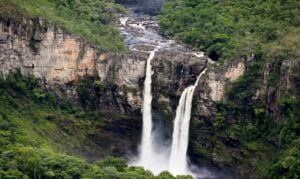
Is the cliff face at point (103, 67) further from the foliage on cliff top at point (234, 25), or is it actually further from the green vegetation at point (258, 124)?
the foliage on cliff top at point (234, 25)

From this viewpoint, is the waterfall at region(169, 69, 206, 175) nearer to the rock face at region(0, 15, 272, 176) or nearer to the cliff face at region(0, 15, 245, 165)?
the rock face at region(0, 15, 272, 176)

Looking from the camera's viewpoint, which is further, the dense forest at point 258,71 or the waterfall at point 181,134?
the waterfall at point 181,134

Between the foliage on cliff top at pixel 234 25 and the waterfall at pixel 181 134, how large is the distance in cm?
327

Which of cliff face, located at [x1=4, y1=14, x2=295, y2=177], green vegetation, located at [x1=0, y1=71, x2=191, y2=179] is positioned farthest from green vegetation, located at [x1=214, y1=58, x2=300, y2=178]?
green vegetation, located at [x1=0, y1=71, x2=191, y2=179]

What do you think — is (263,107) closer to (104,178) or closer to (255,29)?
(255,29)

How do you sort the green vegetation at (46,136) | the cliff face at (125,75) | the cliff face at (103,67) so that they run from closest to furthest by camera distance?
the green vegetation at (46,136) < the cliff face at (125,75) < the cliff face at (103,67)

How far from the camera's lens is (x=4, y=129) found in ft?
170

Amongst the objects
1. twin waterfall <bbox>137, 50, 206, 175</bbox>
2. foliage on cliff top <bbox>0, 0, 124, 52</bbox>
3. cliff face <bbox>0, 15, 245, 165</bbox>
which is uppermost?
foliage on cliff top <bbox>0, 0, 124, 52</bbox>

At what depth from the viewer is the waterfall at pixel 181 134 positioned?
54.2 meters

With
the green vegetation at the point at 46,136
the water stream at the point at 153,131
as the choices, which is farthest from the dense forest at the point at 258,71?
the green vegetation at the point at 46,136

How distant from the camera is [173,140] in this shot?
2162 inches

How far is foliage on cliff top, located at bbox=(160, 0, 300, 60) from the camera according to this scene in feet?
181

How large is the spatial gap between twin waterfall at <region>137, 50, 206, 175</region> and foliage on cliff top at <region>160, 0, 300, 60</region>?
3.29 meters

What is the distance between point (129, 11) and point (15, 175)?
21.7 meters
